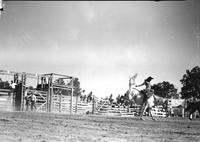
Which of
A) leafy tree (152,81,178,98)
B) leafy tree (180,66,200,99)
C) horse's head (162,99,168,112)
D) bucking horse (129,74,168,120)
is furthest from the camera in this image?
leafy tree (152,81,178,98)

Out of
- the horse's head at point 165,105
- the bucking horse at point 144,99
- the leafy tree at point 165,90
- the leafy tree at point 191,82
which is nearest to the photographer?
the bucking horse at point 144,99

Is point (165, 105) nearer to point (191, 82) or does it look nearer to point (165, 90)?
point (191, 82)

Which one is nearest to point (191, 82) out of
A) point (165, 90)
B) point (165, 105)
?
point (165, 105)

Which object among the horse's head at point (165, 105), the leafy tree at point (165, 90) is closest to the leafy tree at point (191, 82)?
the horse's head at point (165, 105)

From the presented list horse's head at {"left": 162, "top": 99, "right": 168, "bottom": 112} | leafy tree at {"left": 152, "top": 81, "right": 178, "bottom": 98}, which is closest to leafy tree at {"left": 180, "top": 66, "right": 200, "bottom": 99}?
horse's head at {"left": 162, "top": 99, "right": 168, "bottom": 112}

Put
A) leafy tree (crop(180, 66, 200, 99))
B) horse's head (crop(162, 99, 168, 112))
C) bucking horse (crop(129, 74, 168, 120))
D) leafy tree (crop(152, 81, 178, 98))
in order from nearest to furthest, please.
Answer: bucking horse (crop(129, 74, 168, 120)) → horse's head (crop(162, 99, 168, 112)) → leafy tree (crop(180, 66, 200, 99)) → leafy tree (crop(152, 81, 178, 98))

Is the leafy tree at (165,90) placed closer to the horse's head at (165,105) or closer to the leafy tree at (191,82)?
the leafy tree at (191,82)

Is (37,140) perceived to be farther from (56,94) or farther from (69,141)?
(56,94)

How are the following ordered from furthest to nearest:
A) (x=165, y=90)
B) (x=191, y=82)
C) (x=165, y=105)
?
(x=165, y=90)
(x=191, y=82)
(x=165, y=105)

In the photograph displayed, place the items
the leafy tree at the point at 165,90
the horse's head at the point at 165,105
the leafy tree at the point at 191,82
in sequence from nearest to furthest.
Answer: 1. the horse's head at the point at 165,105
2. the leafy tree at the point at 191,82
3. the leafy tree at the point at 165,90

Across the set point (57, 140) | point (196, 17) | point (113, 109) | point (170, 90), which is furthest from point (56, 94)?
point (170, 90)

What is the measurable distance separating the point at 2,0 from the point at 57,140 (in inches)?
277

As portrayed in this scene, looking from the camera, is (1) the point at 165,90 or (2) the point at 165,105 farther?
(1) the point at 165,90

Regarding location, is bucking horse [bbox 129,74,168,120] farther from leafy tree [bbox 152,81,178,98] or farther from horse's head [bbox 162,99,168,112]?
leafy tree [bbox 152,81,178,98]
